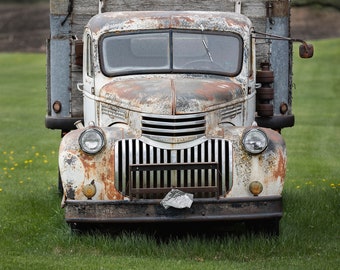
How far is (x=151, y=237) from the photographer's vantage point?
1046 cm

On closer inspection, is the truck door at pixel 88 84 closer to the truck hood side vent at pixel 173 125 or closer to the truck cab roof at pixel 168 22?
the truck cab roof at pixel 168 22

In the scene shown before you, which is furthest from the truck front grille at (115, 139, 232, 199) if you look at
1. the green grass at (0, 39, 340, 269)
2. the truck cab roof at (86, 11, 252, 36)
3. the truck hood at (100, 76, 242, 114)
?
the truck cab roof at (86, 11, 252, 36)

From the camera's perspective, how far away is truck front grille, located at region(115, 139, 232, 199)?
9.98 meters

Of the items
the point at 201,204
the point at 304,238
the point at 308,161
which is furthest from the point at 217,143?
the point at 308,161

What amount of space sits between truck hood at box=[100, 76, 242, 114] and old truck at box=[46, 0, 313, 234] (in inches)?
0.5

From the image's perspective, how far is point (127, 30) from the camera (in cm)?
1147

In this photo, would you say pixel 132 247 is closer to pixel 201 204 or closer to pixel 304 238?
pixel 201 204

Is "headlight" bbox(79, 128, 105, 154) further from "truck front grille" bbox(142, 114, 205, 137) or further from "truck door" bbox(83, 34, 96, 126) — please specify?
"truck door" bbox(83, 34, 96, 126)

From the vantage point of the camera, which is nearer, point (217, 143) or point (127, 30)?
point (217, 143)

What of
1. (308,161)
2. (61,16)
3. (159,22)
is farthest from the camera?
(308,161)

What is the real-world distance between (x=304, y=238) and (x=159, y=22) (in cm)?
263

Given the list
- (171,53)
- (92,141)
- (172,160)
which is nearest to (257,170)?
(172,160)

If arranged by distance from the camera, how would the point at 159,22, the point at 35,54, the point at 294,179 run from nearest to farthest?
the point at 159,22 < the point at 294,179 < the point at 35,54

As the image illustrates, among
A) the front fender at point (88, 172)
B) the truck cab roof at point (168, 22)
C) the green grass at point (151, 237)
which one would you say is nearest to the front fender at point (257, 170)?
the green grass at point (151, 237)
